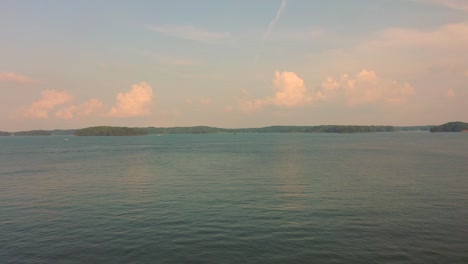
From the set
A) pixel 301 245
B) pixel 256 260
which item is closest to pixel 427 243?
pixel 301 245

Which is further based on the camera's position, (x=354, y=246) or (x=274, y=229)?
(x=274, y=229)

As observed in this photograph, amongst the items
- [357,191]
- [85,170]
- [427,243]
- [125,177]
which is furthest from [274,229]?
[85,170]

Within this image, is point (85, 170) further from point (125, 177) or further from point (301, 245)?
point (301, 245)

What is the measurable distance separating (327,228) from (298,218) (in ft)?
14.0

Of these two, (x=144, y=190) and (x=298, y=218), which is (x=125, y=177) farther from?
(x=298, y=218)

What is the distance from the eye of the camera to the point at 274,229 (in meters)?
31.6

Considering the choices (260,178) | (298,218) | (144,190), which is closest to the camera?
(298,218)

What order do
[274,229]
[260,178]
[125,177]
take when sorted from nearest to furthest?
[274,229]
[260,178]
[125,177]

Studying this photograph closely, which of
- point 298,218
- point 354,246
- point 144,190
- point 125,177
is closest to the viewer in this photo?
point 354,246

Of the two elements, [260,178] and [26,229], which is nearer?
[26,229]

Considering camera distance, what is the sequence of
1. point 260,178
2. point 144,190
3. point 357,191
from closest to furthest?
point 357,191
point 144,190
point 260,178

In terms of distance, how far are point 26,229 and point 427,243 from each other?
37.5m

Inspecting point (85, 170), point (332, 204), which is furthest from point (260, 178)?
point (85, 170)

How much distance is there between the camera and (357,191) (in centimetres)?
4984
